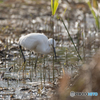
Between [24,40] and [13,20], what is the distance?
16.0 ft

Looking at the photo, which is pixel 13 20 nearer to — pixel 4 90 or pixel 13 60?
pixel 13 60

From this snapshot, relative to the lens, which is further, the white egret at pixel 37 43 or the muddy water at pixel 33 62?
the white egret at pixel 37 43

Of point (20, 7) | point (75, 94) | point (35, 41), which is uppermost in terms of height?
point (20, 7)

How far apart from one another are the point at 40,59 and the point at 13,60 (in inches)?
22.2

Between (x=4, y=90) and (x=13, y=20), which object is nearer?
(x=4, y=90)

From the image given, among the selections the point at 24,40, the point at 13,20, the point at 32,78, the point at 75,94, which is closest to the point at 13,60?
the point at 24,40

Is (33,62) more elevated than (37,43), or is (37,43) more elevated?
(37,43)

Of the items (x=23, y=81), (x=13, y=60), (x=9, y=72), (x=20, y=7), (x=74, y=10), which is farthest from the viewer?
(x=20, y=7)

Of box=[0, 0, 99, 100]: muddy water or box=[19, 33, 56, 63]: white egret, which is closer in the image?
box=[0, 0, 99, 100]: muddy water

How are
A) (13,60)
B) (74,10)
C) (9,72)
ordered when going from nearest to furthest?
(9,72)
(13,60)
(74,10)

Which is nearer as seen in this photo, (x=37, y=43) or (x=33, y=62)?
(x=33, y=62)

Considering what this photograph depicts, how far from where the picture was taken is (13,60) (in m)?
5.31

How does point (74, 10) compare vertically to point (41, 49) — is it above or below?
above

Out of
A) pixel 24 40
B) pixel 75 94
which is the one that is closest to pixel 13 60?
pixel 24 40
